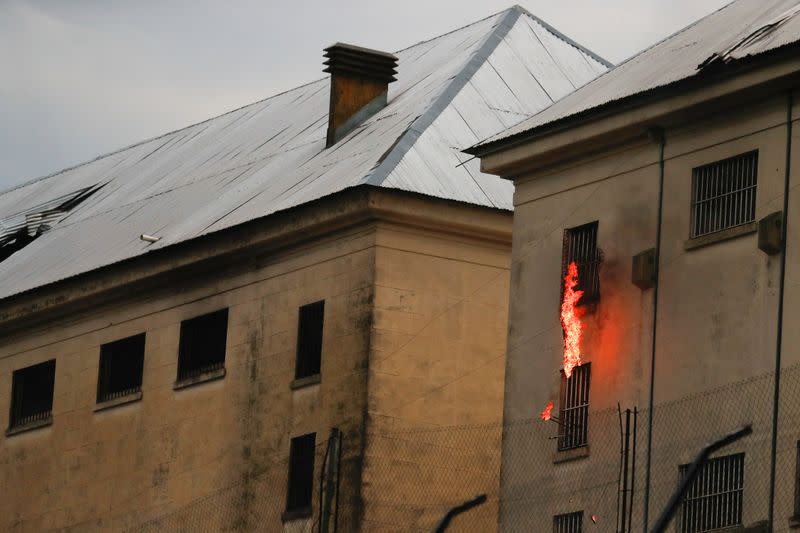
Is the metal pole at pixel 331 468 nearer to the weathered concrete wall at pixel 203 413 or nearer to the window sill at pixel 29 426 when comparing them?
the weathered concrete wall at pixel 203 413

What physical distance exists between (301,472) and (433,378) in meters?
3.10

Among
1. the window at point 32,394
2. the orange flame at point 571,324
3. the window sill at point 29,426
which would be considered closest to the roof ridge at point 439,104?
the orange flame at point 571,324

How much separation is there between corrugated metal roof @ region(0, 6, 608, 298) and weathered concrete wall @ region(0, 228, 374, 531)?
133 cm

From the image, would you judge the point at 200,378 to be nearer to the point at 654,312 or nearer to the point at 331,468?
the point at 331,468

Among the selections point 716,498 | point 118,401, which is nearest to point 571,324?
point 716,498

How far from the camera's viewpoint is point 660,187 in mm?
38562

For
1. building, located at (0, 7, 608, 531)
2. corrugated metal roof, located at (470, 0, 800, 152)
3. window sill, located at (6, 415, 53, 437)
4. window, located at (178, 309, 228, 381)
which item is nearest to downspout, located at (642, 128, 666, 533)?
corrugated metal roof, located at (470, 0, 800, 152)

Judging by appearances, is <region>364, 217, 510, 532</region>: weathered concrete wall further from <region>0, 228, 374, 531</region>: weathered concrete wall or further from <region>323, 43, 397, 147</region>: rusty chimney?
<region>323, 43, 397, 147</region>: rusty chimney

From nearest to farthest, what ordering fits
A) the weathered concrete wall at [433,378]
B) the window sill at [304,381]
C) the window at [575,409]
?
the window at [575,409] → the weathered concrete wall at [433,378] → the window sill at [304,381]

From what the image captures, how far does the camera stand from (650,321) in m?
37.9

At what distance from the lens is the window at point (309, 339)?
1806 inches

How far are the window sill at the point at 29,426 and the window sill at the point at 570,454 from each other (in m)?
17.7

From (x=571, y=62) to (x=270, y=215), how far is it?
30.1ft

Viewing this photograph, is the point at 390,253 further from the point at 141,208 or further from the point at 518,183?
the point at 141,208
